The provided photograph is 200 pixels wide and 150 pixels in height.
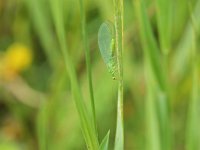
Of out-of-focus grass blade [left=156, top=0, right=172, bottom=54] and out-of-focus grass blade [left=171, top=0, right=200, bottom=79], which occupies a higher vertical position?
out-of-focus grass blade [left=156, top=0, right=172, bottom=54]

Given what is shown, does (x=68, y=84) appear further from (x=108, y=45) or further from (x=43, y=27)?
(x=108, y=45)

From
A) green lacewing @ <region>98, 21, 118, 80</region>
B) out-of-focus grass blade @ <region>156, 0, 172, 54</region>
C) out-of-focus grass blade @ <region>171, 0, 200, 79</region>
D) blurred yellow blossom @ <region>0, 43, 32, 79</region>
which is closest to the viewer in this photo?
green lacewing @ <region>98, 21, 118, 80</region>

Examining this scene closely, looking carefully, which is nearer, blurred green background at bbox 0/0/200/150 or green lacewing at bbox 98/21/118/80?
green lacewing at bbox 98/21/118/80

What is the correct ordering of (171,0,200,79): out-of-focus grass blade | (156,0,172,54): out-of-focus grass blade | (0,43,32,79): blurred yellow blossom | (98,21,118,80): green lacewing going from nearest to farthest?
(98,21,118,80): green lacewing → (156,0,172,54): out-of-focus grass blade → (171,0,200,79): out-of-focus grass blade → (0,43,32,79): blurred yellow blossom

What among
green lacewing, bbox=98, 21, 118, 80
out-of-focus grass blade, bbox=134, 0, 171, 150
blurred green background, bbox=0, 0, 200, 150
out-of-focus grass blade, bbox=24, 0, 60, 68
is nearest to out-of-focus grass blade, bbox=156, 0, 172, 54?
out-of-focus grass blade, bbox=134, 0, 171, 150

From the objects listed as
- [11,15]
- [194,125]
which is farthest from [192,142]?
[11,15]

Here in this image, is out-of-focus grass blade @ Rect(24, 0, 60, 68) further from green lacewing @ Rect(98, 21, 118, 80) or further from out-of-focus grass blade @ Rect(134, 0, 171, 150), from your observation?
green lacewing @ Rect(98, 21, 118, 80)

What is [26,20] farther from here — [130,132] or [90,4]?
[130,132]
